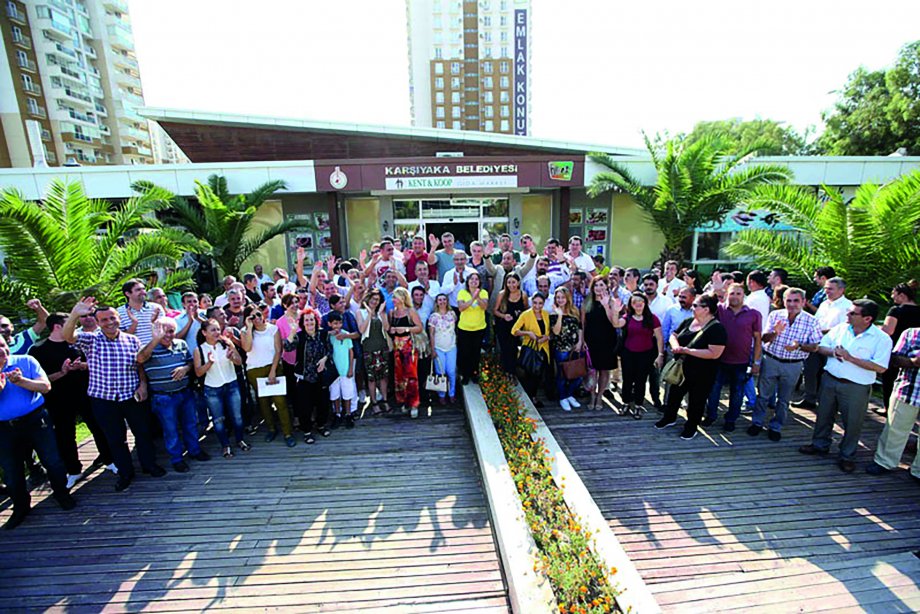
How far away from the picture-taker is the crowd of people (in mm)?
4223

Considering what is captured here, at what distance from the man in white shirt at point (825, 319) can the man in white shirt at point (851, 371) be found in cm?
74

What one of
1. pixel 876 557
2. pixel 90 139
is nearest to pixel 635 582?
pixel 876 557

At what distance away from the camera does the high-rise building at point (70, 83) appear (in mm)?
33938

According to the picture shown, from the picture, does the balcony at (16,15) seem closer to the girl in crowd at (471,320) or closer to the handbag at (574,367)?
the girl in crowd at (471,320)

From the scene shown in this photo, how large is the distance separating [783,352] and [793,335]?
0.23 metres

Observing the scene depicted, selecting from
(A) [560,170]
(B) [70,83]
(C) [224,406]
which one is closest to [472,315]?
(C) [224,406]

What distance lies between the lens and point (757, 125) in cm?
3672

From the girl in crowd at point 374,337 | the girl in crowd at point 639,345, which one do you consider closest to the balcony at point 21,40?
the girl in crowd at point 374,337

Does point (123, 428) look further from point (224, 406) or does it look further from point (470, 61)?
point (470, 61)

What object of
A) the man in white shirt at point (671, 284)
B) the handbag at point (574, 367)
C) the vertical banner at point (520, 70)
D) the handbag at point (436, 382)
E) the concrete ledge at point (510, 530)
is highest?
the vertical banner at point (520, 70)

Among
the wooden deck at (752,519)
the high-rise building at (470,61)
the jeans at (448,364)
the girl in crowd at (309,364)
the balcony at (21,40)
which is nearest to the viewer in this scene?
the wooden deck at (752,519)

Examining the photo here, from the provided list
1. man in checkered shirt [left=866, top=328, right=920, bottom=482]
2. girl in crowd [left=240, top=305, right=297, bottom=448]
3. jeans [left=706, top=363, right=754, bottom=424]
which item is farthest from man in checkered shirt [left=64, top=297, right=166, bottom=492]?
man in checkered shirt [left=866, top=328, right=920, bottom=482]

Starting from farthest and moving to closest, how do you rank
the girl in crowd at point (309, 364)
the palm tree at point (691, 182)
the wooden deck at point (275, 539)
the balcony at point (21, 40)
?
the balcony at point (21, 40) → the palm tree at point (691, 182) → the girl in crowd at point (309, 364) → the wooden deck at point (275, 539)

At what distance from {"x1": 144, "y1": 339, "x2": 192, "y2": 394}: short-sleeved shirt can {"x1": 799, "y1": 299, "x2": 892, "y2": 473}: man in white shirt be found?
6892mm
